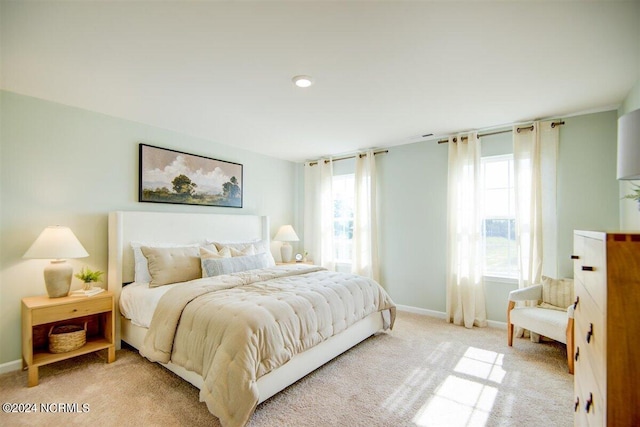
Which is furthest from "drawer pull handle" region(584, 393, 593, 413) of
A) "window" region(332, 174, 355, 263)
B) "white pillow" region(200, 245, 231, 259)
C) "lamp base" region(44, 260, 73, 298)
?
"window" region(332, 174, 355, 263)

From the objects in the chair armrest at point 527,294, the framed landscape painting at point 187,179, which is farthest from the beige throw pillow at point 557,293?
the framed landscape painting at point 187,179

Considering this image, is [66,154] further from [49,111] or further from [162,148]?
[162,148]

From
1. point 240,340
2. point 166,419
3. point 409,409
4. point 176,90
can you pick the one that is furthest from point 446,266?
point 176,90

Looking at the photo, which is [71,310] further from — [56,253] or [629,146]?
[629,146]

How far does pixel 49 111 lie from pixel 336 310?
11.2 feet

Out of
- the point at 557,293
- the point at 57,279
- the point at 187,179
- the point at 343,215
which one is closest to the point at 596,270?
→ the point at 557,293

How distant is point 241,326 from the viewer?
1.99 meters

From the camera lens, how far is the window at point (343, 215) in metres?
5.23

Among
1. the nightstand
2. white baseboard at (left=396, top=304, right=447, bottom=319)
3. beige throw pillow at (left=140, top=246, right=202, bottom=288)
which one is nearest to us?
the nightstand

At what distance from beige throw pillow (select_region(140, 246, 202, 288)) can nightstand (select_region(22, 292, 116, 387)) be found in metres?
0.44

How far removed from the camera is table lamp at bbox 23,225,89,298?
2547mm

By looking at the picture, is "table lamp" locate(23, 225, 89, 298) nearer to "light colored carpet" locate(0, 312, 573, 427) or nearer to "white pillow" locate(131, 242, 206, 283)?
"white pillow" locate(131, 242, 206, 283)

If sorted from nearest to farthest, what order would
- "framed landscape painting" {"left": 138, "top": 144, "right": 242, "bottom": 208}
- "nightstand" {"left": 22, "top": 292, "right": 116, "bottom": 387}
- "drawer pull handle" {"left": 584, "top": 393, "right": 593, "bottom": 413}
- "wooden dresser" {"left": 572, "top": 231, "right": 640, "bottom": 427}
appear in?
"wooden dresser" {"left": 572, "top": 231, "right": 640, "bottom": 427} < "drawer pull handle" {"left": 584, "top": 393, "right": 593, "bottom": 413} < "nightstand" {"left": 22, "top": 292, "right": 116, "bottom": 387} < "framed landscape painting" {"left": 138, "top": 144, "right": 242, "bottom": 208}

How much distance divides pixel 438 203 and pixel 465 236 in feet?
1.95
